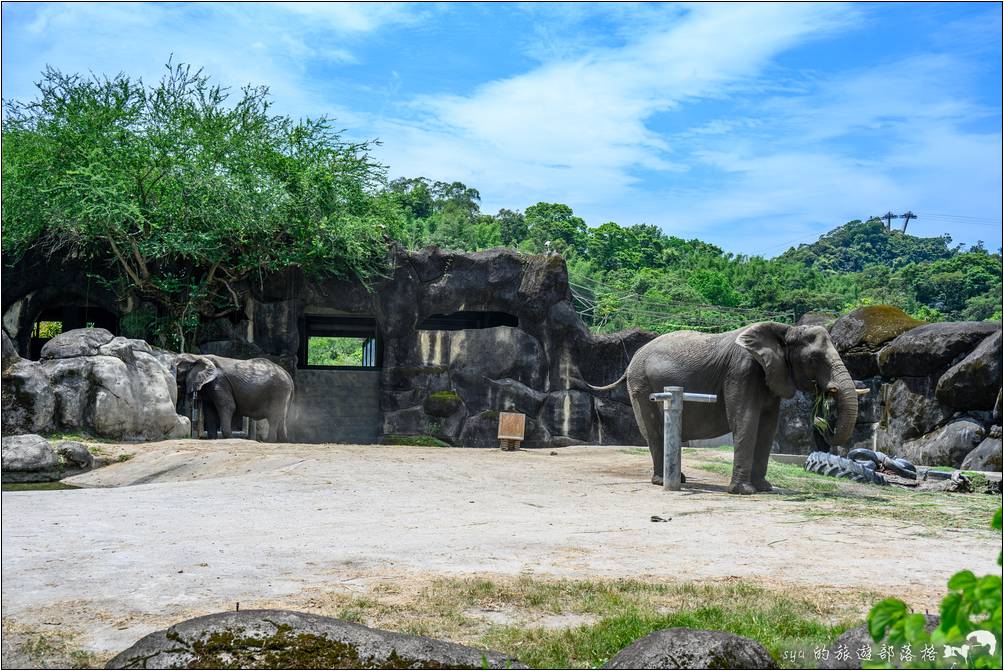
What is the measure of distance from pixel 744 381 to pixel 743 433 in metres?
0.61

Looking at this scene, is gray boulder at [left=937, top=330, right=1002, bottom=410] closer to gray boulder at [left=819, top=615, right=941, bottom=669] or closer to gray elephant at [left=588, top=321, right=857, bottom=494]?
gray elephant at [left=588, top=321, right=857, bottom=494]

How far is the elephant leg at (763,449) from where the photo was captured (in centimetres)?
1116

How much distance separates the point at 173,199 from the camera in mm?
24547

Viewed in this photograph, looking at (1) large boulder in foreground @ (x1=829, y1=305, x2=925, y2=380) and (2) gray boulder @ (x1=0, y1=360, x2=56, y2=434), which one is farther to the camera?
(1) large boulder in foreground @ (x1=829, y1=305, x2=925, y2=380)

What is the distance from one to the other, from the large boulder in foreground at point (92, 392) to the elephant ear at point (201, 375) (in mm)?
1510

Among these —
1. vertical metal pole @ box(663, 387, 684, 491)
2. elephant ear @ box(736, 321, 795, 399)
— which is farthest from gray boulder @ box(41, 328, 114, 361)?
elephant ear @ box(736, 321, 795, 399)

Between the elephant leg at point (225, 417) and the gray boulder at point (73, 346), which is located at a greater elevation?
the gray boulder at point (73, 346)

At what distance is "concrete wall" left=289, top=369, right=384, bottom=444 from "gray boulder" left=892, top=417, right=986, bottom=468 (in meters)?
13.7

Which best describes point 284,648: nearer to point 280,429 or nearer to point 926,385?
point 280,429

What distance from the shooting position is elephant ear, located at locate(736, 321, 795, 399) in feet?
36.1

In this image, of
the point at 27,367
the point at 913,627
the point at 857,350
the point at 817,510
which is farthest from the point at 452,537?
the point at 857,350

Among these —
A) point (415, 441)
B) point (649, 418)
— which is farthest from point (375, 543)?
point (415, 441)

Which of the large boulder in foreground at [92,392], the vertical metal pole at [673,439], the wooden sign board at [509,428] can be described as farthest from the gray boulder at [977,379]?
the large boulder in foreground at [92,392]

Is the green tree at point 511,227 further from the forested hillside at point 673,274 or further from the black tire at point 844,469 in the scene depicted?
the black tire at point 844,469
